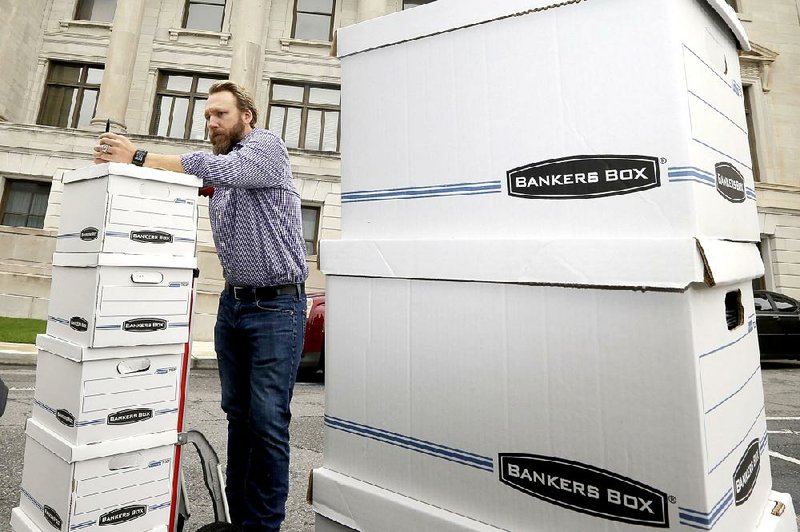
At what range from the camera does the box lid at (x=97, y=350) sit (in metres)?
1.63

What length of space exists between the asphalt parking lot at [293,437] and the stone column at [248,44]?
432 inches

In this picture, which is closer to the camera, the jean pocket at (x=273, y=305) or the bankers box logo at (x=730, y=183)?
the bankers box logo at (x=730, y=183)

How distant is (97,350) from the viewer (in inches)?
64.8

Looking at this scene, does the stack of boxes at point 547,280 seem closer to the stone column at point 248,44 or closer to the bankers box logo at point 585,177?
the bankers box logo at point 585,177

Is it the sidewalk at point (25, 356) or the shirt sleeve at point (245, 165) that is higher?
the shirt sleeve at point (245, 165)

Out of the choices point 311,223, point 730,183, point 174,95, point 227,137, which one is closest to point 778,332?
point 730,183

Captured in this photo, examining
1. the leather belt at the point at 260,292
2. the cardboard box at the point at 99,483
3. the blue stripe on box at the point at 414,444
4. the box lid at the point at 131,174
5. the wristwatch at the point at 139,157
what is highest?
the wristwatch at the point at 139,157

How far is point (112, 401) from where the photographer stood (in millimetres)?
1675

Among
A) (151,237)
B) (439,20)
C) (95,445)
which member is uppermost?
(439,20)

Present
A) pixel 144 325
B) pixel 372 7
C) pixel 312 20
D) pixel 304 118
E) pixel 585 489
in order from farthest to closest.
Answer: pixel 312 20 < pixel 304 118 < pixel 372 7 < pixel 144 325 < pixel 585 489

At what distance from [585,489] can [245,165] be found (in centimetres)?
158

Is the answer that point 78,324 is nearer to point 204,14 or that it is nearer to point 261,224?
point 261,224

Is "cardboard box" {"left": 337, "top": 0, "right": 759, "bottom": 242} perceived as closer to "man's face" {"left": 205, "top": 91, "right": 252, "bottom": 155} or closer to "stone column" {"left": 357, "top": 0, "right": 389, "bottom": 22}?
"man's face" {"left": 205, "top": 91, "right": 252, "bottom": 155}

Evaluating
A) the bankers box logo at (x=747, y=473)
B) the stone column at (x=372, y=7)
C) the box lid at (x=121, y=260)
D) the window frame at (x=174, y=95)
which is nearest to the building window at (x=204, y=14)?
the window frame at (x=174, y=95)
